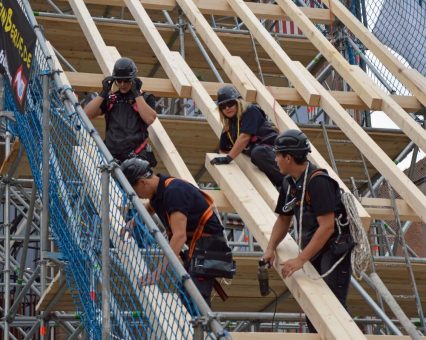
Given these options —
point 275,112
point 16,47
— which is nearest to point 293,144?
point 275,112

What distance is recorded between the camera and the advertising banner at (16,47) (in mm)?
9367

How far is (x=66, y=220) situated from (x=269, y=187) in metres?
1.55

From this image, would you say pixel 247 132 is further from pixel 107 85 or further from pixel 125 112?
pixel 107 85

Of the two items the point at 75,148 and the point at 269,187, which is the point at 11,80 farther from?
the point at 269,187

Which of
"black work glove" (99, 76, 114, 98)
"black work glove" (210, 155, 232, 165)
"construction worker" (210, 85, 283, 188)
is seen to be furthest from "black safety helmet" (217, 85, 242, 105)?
"black work glove" (99, 76, 114, 98)

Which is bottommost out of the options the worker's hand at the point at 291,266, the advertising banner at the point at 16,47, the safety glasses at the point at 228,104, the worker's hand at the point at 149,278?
the worker's hand at the point at 149,278

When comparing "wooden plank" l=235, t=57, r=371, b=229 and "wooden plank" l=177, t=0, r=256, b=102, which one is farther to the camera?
"wooden plank" l=177, t=0, r=256, b=102

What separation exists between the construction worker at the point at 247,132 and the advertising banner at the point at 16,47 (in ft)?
5.37

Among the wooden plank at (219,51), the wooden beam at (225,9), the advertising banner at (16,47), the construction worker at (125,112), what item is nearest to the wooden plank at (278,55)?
the wooden beam at (225,9)

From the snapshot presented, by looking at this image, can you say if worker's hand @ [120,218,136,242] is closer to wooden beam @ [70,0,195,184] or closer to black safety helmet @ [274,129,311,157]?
black safety helmet @ [274,129,311,157]

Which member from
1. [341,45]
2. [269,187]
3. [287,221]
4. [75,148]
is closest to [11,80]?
[75,148]

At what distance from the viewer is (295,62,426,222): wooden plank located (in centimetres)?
887

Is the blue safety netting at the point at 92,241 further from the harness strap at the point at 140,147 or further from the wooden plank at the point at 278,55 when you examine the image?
the wooden plank at the point at 278,55

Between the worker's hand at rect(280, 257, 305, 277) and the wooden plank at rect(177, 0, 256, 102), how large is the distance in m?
2.89
